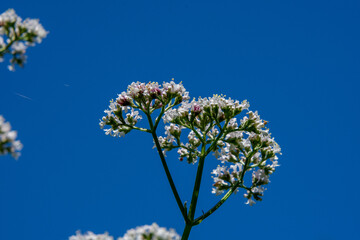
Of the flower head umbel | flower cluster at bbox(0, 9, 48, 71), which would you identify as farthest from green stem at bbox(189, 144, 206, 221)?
flower cluster at bbox(0, 9, 48, 71)

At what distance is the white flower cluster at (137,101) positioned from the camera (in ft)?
28.5

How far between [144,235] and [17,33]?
3.18m

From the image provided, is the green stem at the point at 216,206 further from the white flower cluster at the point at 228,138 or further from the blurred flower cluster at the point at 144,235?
the blurred flower cluster at the point at 144,235

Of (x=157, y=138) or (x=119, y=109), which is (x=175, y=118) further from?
(x=119, y=109)

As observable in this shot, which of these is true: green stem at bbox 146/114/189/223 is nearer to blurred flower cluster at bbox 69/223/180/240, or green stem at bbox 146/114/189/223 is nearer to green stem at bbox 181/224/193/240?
green stem at bbox 181/224/193/240

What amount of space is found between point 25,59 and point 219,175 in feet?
16.3

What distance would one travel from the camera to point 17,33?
17.2 feet

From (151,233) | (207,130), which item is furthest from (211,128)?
(151,233)

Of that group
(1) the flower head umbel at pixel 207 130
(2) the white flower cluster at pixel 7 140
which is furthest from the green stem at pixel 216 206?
(2) the white flower cluster at pixel 7 140

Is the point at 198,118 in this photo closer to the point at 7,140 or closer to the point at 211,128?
the point at 211,128

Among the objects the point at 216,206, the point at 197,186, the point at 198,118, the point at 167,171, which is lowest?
the point at 216,206

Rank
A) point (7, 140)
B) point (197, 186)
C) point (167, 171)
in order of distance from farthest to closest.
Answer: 1. point (167, 171)
2. point (197, 186)
3. point (7, 140)

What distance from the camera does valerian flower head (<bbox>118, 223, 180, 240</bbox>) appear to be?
474cm

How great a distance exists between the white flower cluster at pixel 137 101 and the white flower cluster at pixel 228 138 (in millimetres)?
393
